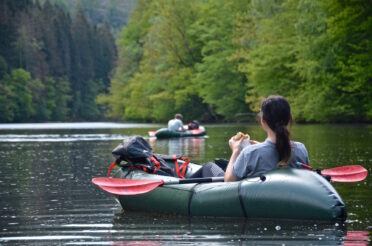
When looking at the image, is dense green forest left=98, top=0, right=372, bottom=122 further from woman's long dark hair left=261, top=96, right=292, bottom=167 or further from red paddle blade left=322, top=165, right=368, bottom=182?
woman's long dark hair left=261, top=96, right=292, bottom=167

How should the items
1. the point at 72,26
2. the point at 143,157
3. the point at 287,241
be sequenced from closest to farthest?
1. the point at 287,241
2. the point at 143,157
3. the point at 72,26

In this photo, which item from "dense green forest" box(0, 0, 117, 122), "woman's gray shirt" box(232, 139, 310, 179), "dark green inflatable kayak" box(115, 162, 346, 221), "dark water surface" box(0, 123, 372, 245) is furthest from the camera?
"dense green forest" box(0, 0, 117, 122)

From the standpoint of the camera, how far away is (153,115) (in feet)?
215

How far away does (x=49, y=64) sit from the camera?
357 ft

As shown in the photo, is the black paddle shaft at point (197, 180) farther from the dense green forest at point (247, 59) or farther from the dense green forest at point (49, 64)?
the dense green forest at point (49, 64)

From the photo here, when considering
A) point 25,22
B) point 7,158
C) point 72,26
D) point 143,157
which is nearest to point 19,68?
point 25,22

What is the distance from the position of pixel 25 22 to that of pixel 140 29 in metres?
32.7

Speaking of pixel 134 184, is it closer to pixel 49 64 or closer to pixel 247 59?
pixel 247 59

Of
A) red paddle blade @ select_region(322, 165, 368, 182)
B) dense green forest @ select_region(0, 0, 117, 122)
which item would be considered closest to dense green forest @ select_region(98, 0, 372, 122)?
dense green forest @ select_region(0, 0, 117, 122)

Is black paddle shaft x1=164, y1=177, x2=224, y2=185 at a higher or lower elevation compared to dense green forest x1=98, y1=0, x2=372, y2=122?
lower

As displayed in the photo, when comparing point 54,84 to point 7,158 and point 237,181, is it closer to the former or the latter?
point 7,158

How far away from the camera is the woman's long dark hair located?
7891mm

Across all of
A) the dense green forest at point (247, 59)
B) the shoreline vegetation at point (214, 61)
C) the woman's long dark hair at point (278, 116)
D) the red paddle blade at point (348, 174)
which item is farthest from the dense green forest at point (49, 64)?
the woman's long dark hair at point (278, 116)

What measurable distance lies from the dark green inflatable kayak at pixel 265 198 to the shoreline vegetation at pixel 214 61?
27795 millimetres
